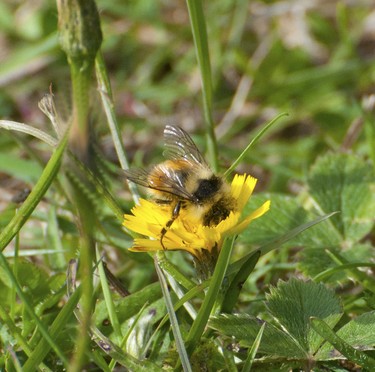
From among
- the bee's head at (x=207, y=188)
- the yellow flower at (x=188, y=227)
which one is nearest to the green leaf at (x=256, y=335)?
the yellow flower at (x=188, y=227)

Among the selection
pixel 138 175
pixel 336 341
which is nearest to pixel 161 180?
pixel 138 175

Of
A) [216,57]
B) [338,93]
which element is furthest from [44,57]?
[338,93]

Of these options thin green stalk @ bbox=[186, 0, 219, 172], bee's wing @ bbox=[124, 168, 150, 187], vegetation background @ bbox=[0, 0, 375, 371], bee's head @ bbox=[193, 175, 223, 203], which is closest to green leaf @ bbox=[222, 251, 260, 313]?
vegetation background @ bbox=[0, 0, 375, 371]

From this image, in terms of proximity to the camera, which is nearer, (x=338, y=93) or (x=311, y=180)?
(x=311, y=180)

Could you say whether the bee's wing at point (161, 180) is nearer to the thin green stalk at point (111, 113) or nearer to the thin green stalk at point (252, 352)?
the thin green stalk at point (111, 113)

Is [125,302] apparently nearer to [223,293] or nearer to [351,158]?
[223,293]

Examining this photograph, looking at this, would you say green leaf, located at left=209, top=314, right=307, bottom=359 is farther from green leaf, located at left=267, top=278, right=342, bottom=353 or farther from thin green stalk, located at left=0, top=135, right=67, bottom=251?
thin green stalk, located at left=0, top=135, right=67, bottom=251
